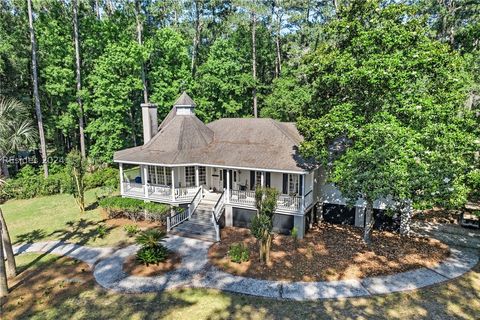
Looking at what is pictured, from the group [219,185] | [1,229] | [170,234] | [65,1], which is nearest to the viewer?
[1,229]

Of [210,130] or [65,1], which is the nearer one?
[210,130]

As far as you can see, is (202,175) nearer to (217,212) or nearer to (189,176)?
(189,176)

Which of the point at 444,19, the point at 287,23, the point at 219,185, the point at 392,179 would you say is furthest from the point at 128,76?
the point at 444,19

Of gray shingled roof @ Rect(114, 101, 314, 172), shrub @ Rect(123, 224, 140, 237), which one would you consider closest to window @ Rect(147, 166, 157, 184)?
gray shingled roof @ Rect(114, 101, 314, 172)

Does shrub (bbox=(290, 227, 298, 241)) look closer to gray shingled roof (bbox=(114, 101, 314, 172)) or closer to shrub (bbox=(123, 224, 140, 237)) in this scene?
gray shingled roof (bbox=(114, 101, 314, 172))

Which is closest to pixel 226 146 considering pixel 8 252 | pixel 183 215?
pixel 183 215

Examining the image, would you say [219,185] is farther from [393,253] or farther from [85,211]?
[393,253]

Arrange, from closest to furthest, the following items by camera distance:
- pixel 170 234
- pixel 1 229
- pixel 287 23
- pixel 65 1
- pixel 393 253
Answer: pixel 1 229
pixel 393 253
pixel 170 234
pixel 65 1
pixel 287 23
